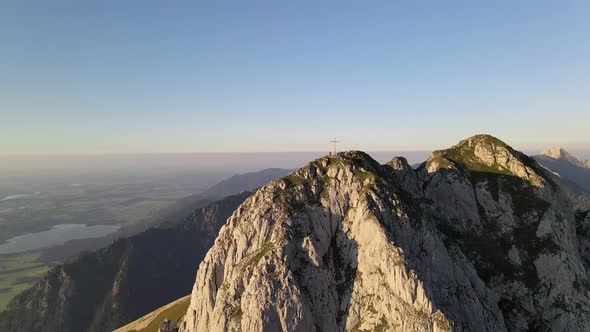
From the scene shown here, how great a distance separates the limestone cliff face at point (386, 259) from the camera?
8012 cm

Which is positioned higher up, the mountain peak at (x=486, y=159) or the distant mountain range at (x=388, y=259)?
the mountain peak at (x=486, y=159)

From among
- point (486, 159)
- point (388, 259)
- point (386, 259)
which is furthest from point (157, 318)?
point (486, 159)

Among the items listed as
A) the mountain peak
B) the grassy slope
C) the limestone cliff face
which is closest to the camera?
the limestone cliff face

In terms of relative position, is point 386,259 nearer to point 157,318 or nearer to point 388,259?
point 388,259

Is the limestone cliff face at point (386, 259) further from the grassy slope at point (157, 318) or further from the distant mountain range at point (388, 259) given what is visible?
the grassy slope at point (157, 318)

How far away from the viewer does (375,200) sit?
301 feet

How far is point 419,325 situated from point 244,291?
141ft

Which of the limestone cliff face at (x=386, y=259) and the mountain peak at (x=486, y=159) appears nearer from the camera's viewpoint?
the limestone cliff face at (x=386, y=259)

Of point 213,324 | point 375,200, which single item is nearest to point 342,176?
point 375,200

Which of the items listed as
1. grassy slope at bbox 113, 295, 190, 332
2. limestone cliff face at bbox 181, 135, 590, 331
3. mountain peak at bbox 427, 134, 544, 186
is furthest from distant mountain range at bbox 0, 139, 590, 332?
grassy slope at bbox 113, 295, 190, 332

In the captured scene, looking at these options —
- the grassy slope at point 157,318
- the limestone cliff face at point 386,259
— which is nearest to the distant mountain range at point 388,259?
the limestone cliff face at point 386,259

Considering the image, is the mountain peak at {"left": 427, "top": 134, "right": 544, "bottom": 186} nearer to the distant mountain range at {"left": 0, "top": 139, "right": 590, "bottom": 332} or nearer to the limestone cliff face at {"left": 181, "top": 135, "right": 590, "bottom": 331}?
the limestone cliff face at {"left": 181, "top": 135, "right": 590, "bottom": 331}

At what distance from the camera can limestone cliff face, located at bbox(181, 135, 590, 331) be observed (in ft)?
263

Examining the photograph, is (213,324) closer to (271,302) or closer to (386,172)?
(271,302)
